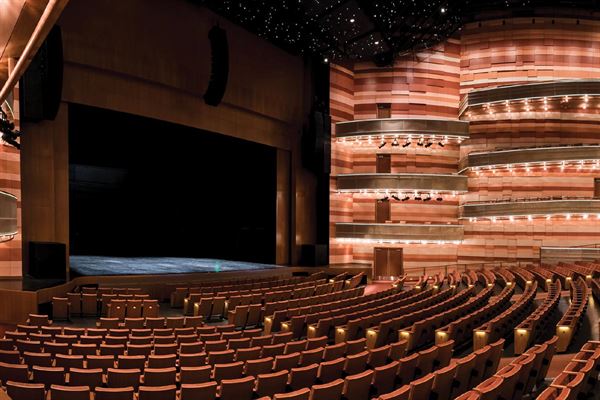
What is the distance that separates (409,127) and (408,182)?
7.38 feet

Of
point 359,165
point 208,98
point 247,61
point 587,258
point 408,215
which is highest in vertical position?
point 247,61

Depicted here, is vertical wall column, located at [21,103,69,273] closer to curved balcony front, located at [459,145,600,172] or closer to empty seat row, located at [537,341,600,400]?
empty seat row, located at [537,341,600,400]

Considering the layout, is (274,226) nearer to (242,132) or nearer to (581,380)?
(242,132)

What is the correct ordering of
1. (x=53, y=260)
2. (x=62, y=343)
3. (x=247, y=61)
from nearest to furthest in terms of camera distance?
(x=62, y=343) → (x=53, y=260) → (x=247, y=61)

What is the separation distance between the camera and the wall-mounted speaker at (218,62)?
1605 cm

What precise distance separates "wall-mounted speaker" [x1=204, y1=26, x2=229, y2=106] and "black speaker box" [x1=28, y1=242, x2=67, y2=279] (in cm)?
654

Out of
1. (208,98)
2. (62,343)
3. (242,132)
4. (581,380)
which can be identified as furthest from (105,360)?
(242,132)

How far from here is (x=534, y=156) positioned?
19953 mm

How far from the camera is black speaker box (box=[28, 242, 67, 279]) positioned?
1286cm

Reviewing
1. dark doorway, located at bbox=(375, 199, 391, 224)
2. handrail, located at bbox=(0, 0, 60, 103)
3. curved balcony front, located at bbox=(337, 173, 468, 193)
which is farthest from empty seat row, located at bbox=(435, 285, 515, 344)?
dark doorway, located at bbox=(375, 199, 391, 224)

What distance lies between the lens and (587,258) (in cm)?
1925

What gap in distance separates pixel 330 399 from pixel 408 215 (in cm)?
1871

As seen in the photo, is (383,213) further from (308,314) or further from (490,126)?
(308,314)

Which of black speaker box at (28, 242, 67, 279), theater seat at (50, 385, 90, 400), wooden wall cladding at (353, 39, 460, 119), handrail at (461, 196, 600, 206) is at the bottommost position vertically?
theater seat at (50, 385, 90, 400)
